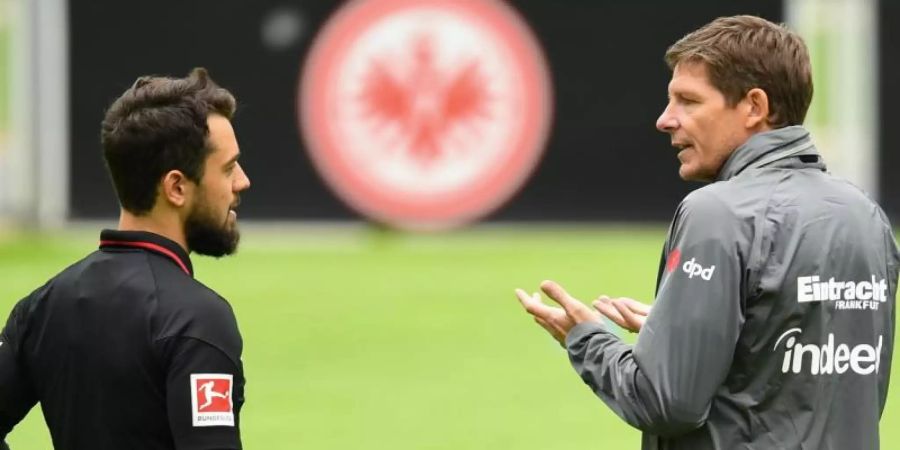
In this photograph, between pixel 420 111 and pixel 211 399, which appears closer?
pixel 211 399

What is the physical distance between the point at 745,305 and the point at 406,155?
11.3 m

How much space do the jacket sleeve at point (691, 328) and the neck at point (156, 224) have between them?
899mm

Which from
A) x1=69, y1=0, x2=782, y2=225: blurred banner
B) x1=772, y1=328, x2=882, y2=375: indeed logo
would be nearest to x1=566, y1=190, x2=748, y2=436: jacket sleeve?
x1=772, y1=328, x2=882, y2=375: indeed logo

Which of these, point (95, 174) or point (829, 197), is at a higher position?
point (829, 197)

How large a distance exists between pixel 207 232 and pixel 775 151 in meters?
1.12

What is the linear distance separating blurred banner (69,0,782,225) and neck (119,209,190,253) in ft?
36.3

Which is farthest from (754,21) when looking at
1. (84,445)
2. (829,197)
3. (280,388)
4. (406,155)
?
(406,155)

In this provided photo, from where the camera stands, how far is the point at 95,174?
14.7 metres

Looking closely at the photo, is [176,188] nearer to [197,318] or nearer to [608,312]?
[197,318]

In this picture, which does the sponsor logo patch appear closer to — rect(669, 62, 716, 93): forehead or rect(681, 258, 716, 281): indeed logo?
rect(681, 258, 716, 281): indeed logo

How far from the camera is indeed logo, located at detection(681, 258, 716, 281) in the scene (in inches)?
132

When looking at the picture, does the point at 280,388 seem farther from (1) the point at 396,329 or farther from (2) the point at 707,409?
(2) the point at 707,409

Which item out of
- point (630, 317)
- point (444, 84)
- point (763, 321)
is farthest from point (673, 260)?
point (444, 84)

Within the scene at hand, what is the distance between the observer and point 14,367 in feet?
11.2
